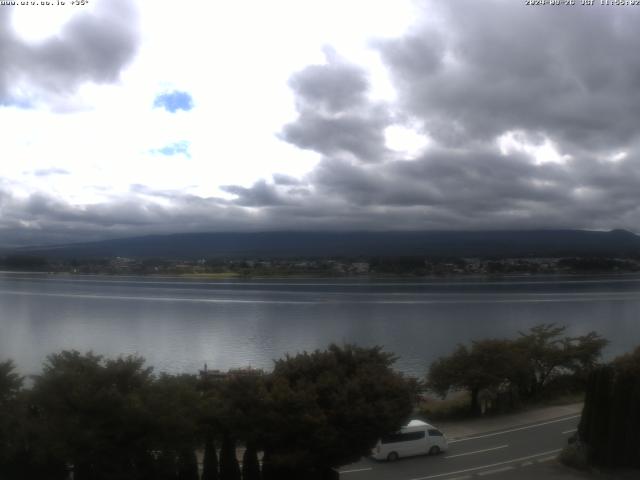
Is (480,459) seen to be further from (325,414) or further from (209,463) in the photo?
(209,463)

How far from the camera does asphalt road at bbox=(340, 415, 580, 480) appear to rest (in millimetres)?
12023

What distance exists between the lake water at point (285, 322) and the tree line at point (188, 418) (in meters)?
16.1

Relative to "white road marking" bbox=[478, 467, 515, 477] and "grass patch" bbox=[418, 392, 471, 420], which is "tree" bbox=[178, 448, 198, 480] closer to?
"white road marking" bbox=[478, 467, 515, 477]

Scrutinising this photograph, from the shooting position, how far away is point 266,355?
100 ft

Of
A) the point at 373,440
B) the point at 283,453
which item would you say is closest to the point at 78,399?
the point at 283,453

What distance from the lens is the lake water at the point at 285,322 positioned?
31.8 meters

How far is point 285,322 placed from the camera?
147 ft

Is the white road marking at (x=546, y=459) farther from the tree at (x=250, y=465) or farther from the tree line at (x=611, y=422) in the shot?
the tree at (x=250, y=465)

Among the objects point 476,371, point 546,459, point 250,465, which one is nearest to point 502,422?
point 476,371

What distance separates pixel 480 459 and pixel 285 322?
1269 inches

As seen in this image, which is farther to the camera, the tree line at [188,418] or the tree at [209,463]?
the tree at [209,463]

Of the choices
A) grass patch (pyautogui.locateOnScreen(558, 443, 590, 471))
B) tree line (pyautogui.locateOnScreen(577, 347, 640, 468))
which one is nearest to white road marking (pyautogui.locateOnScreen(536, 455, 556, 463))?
grass patch (pyautogui.locateOnScreen(558, 443, 590, 471))

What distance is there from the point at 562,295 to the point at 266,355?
52.0 m

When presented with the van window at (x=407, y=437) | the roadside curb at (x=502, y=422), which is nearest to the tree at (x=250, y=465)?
the van window at (x=407, y=437)
